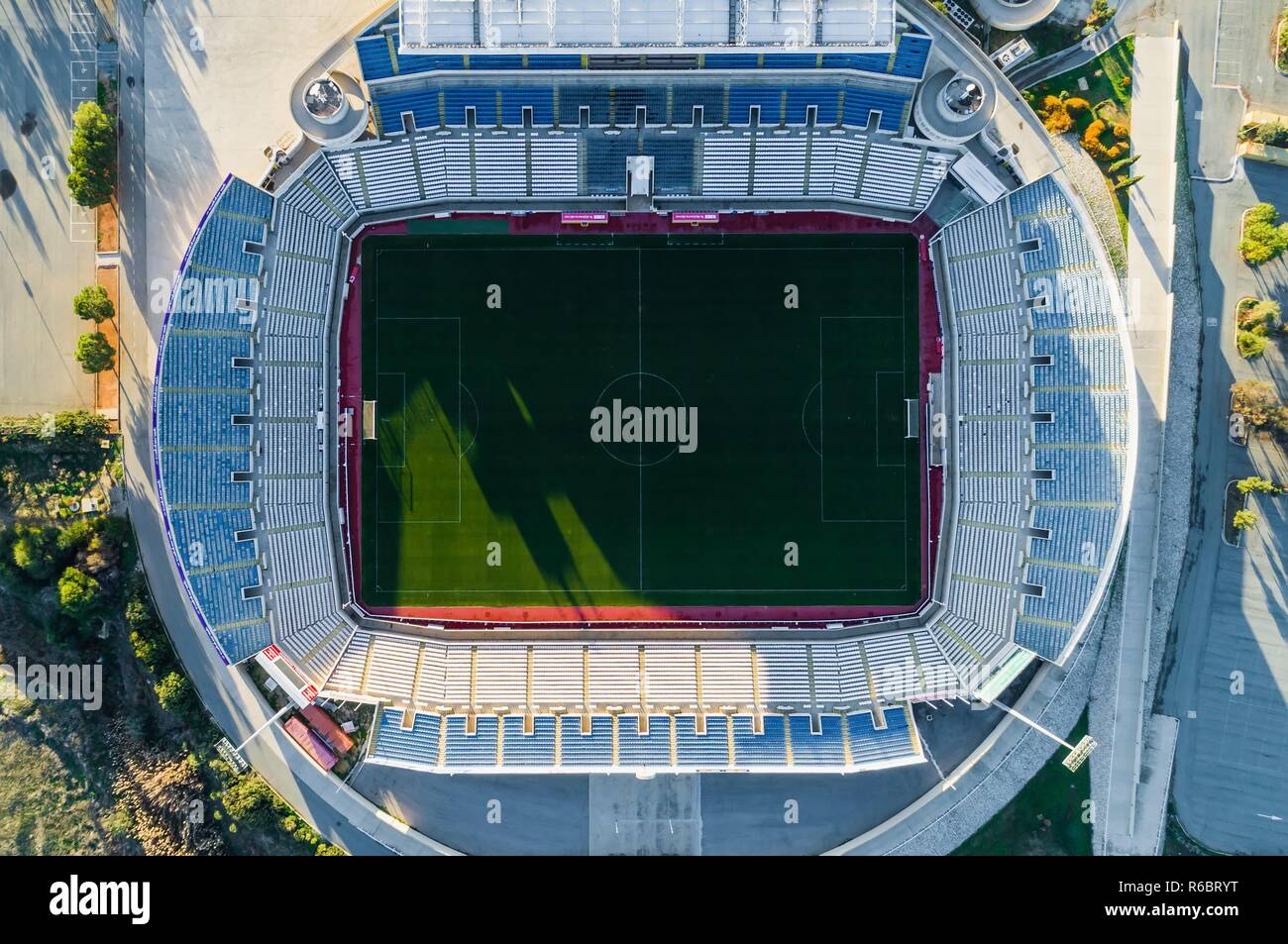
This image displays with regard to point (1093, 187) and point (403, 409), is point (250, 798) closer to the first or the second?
point (403, 409)

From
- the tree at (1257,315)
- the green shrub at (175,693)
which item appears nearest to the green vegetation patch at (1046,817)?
the tree at (1257,315)

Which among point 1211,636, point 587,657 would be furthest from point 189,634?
point 1211,636

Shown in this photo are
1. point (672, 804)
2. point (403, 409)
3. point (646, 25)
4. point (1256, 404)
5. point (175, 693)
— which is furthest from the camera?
point (403, 409)

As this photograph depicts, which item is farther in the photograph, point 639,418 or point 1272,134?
point 639,418

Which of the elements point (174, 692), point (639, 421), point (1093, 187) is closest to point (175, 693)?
point (174, 692)

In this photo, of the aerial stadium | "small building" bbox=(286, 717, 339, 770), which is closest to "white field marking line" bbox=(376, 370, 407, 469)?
the aerial stadium

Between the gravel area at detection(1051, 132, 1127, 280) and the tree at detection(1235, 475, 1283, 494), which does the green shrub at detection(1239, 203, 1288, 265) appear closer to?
the gravel area at detection(1051, 132, 1127, 280)
